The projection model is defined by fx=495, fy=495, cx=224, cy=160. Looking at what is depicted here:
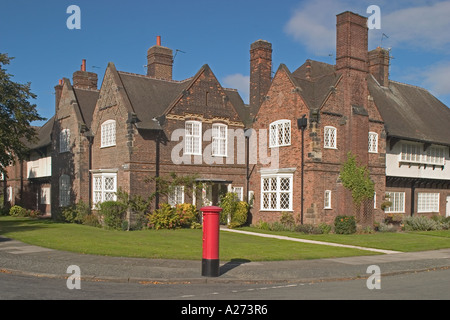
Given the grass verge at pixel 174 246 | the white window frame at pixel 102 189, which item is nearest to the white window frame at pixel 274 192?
the grass verge at pixel 174 246

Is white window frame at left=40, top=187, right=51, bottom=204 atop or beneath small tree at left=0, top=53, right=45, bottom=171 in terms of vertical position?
beneath

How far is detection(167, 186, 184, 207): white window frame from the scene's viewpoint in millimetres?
26703

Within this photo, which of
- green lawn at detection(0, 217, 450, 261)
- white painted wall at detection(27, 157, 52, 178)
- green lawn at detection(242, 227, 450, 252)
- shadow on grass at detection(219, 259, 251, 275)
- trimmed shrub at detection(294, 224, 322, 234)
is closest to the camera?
shadow on grass at detection(219, 259, 251, 275)

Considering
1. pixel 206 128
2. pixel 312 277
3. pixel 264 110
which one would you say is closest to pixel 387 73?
pixel 264 110

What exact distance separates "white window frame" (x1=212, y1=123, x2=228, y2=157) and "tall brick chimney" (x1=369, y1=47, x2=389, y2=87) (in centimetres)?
1290

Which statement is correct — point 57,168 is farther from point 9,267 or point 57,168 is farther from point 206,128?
point 9,267

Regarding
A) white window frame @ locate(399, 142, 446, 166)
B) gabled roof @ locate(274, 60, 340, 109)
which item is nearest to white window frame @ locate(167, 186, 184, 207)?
gabled roof @ locate(274, 60, 340, 109)

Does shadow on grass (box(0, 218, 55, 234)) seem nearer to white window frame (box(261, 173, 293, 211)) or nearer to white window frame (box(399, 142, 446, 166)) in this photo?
white window frame (box(261, 173, 293, 211))

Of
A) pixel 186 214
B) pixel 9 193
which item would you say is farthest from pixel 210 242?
pixel 9 193

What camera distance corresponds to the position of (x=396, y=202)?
31078 mm

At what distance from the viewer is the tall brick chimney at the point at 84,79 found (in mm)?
35594

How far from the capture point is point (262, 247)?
18.2m

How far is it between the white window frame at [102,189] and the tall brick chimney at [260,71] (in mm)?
9531
